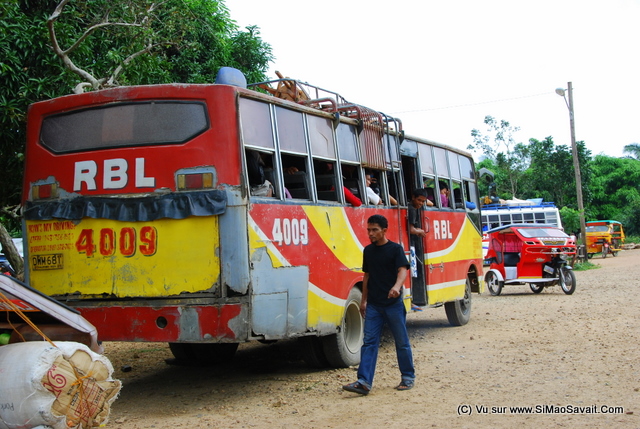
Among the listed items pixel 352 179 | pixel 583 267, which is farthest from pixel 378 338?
pixel 583 267

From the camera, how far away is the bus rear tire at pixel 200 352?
898 centimetres

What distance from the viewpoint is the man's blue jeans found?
699cm

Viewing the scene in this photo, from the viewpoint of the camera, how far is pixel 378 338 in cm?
712

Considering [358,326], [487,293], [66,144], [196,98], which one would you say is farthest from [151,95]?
[487,293]

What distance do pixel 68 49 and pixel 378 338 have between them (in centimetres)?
725

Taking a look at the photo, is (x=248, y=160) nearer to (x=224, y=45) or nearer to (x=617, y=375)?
(x=617, y=375)

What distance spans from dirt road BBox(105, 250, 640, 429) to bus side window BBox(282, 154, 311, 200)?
2016 millimetres

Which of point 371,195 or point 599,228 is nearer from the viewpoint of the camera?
point 371,195

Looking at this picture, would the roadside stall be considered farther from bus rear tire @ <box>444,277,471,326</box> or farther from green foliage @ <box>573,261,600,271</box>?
green foliage @ <box>573,261,600,271</box>

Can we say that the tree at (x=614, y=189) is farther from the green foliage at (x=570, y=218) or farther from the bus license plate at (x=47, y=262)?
the bus license plate at (x=47, y=262)

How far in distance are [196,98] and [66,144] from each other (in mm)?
1466

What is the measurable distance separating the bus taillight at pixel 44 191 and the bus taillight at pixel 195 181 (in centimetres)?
141

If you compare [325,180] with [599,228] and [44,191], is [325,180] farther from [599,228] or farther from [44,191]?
[599,228]

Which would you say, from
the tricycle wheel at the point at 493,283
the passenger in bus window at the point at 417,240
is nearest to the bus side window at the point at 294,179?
the passenger in bus window at the point at 417,240
